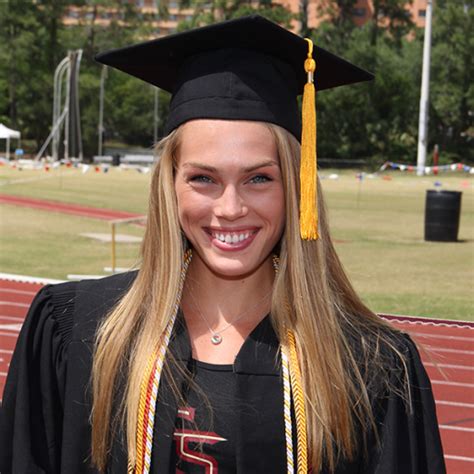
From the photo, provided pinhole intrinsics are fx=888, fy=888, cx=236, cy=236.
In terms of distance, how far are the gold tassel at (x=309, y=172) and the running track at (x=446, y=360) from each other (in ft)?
6.05

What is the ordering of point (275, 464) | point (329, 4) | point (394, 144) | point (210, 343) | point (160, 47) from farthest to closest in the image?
point (329, 4) < point (394, 144) < point (160, 47) < point (210, 343) < point (275, 464)

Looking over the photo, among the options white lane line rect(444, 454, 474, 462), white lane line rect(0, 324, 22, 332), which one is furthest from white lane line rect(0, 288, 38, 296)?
white lane line rect(444, 454, 474, 462)

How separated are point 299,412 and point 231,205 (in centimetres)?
53

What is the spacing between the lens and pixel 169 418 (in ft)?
7.13

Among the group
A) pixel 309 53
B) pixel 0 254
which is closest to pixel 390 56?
pixel 0 254

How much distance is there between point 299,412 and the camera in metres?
2.15

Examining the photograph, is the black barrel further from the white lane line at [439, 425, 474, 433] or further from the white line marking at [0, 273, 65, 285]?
the white lane line at [439, 425, 474, 433]

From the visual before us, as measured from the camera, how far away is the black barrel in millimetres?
15273

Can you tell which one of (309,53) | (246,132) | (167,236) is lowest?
(167,236)

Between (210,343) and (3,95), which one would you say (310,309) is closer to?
(210,343)

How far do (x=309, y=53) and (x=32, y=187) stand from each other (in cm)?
2642

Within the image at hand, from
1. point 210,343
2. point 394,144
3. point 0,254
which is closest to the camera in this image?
point 210,343

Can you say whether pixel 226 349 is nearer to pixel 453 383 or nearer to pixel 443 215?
pixel 453 383

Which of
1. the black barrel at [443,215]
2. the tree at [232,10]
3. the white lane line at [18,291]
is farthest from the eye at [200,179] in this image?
the tree at [232,10]
